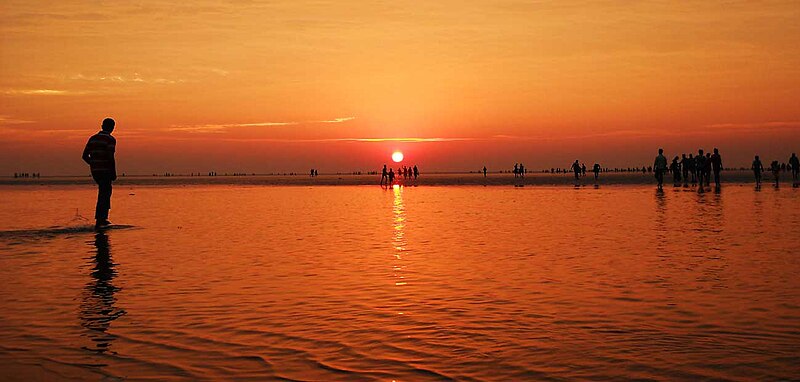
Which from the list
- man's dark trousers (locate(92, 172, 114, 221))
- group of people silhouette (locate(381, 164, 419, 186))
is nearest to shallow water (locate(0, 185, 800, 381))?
man's dark trousers (locate(92, 172, 114, 221))

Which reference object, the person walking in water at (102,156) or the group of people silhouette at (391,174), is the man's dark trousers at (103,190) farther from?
the group of people silhouette at (391,174)

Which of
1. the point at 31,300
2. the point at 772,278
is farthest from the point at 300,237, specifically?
the point at 772,278

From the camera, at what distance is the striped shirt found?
66.1ft

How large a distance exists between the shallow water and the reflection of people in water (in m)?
0.04

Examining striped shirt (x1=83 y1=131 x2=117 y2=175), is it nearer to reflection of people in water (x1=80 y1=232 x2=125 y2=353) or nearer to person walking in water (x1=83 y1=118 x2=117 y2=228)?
person walking in water (x1=83 y1=118 x2=117 y2=228)

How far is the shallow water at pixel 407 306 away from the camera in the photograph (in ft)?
21.4

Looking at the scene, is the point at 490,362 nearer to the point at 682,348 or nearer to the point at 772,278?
the point at 682,348

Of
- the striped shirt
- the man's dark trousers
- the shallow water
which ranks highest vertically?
the striped shirt

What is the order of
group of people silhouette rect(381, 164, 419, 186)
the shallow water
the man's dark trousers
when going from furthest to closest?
1. group of people silhouette rect(381, 164, 419, 186)
2. the man's dark trousers
3. the shallow water

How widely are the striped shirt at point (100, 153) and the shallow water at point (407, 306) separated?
2379 millimetres

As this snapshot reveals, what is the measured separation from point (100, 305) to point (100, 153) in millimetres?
11716

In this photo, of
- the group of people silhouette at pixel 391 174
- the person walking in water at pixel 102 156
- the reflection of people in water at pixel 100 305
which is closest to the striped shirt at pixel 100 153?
the person walking in water at pixel 102 156

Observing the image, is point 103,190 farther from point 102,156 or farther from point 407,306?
point 407,306

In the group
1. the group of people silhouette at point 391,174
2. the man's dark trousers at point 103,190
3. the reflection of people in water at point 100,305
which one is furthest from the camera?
the group of people silhouette at point 391,174
